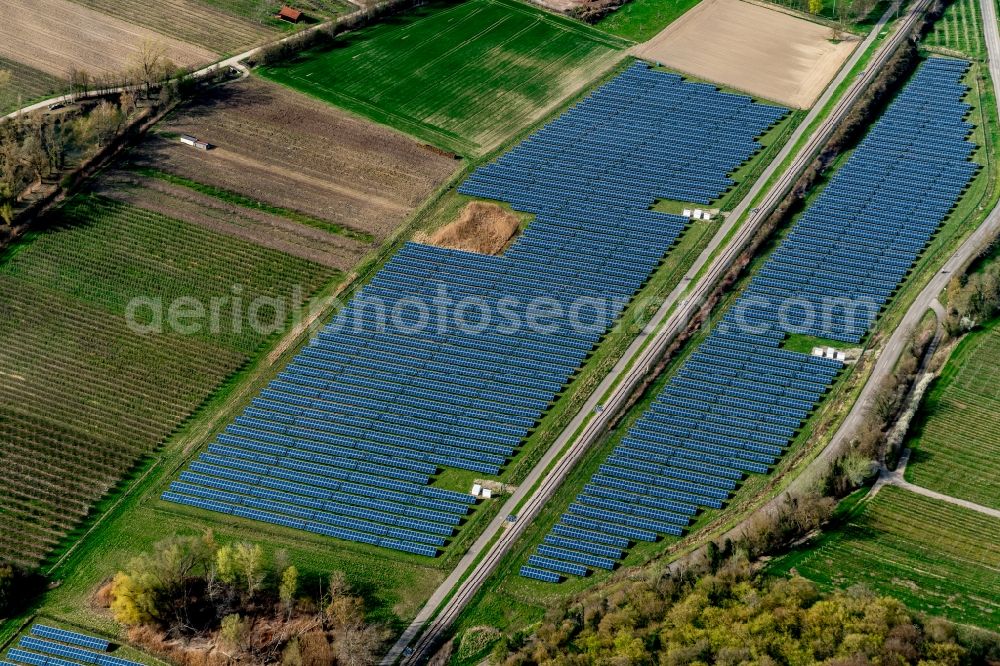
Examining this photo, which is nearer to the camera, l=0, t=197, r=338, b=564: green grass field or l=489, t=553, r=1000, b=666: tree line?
l=489, t=553, r=1000, b=666: tree line

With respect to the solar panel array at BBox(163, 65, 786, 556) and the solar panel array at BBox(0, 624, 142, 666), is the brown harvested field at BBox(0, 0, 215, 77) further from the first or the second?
the solar panel array at BBox(0, 624, 142, 666)

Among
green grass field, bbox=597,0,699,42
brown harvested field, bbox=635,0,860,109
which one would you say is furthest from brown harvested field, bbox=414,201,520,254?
green grass field, bbox=597,0,699,42

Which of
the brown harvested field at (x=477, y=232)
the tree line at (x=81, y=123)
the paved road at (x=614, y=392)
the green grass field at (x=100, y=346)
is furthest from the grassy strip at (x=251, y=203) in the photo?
the paved road at (x=614, y=392)

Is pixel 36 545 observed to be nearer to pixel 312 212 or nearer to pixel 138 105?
pixel 312 212

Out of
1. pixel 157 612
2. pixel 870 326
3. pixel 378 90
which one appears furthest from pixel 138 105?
pixel 870 326

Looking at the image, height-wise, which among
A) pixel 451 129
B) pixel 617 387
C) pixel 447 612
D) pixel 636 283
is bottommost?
pixel 447 612

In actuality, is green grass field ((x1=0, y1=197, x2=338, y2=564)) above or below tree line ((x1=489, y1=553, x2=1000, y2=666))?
above
